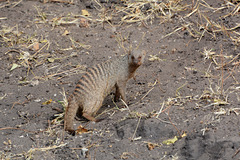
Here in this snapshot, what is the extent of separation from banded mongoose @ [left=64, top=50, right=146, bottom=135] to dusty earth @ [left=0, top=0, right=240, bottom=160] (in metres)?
0.13

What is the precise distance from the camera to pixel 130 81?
4426mm

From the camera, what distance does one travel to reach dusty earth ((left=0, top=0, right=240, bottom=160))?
3107 millimetres

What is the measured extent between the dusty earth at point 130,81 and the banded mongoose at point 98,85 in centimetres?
13

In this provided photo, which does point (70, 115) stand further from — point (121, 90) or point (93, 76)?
point (121, 90)

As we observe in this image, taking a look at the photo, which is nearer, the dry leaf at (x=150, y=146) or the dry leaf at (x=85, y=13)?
the dry leaf at (x=150, y=146)

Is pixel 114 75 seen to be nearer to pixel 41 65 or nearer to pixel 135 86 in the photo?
pixel 135 86

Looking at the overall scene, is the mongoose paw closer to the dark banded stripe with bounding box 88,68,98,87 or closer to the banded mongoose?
the banded mongoose

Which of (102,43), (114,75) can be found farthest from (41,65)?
(114,75)

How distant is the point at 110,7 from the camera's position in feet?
18.0

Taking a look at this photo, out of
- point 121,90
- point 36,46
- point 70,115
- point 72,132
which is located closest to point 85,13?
point 36,46

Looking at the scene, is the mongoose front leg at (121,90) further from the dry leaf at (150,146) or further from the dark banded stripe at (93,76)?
the dry leaf at (150,146)

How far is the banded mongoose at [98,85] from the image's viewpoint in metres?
3.49

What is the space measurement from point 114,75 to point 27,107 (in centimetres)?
99

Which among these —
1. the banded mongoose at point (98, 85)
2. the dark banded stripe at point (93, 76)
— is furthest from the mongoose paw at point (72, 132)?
the dark banded stripe at point (93, 76)
